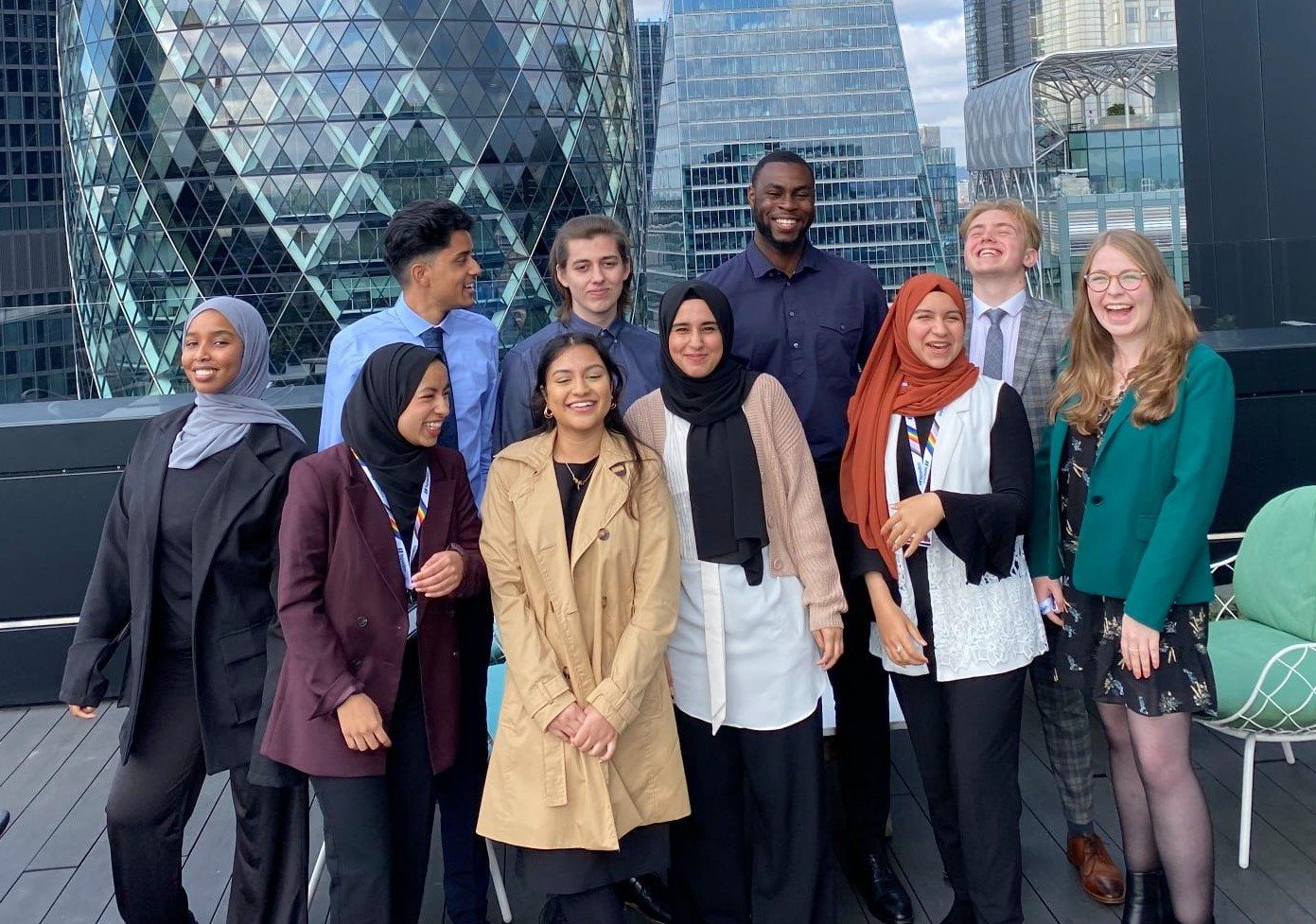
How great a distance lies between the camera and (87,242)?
40719 millimetres

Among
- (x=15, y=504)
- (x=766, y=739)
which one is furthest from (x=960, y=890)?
(x=15, y=504)

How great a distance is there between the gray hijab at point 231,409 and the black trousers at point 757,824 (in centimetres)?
119

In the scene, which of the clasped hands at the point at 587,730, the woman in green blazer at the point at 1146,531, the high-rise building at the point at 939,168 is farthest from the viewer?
the high-rise building at the point at 939,168

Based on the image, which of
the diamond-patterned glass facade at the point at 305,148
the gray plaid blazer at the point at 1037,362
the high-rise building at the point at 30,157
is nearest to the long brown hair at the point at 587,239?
the gray plaid blazer at the point at 1037,362

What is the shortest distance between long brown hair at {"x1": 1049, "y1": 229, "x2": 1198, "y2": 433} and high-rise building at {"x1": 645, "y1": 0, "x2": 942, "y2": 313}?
8477 cm

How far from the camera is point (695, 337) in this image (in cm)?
240

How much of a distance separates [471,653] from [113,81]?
140 ft

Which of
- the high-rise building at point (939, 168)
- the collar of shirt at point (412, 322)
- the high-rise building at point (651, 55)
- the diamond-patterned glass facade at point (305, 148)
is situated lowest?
the collar of shirt at point (412, 322)

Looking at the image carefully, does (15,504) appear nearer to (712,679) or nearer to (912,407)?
(712,679)

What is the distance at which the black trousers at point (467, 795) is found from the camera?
2.74m

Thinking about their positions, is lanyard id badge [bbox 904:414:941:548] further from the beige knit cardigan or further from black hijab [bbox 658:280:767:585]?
black hijab [bbox 658:280:767:585]

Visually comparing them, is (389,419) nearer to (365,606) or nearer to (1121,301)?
(365,606)

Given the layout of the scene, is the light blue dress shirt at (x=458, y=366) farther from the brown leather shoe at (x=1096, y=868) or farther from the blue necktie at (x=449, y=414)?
the brown leather shoe at (x=1096, y=868)

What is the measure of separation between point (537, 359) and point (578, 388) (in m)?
0.57
